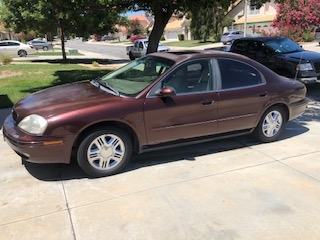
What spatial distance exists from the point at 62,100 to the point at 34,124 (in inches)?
20.2

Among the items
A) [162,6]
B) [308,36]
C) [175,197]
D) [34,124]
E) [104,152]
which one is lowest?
[175,197]

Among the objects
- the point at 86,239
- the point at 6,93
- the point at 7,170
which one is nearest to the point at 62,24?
the point at 6,93

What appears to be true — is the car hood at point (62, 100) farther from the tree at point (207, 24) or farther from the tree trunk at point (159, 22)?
the tree at point (207, 24)

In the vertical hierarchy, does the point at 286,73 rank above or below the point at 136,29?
below

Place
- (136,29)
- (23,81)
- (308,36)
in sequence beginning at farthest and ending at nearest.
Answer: (136,29) < (308,36) < (23,81)

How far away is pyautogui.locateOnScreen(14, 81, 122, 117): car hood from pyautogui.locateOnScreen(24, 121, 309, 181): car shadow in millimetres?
797

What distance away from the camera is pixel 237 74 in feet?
16.9

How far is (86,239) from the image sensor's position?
10.2 ft

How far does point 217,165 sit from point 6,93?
24.0 ft

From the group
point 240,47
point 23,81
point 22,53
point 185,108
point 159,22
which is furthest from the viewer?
point 22,53

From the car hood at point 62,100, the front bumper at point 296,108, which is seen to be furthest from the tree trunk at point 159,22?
the car hood at point 62,100

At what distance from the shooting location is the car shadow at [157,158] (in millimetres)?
4430

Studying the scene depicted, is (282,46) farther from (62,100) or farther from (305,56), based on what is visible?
(62,100)

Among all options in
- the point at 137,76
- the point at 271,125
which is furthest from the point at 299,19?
the point at 137,76
